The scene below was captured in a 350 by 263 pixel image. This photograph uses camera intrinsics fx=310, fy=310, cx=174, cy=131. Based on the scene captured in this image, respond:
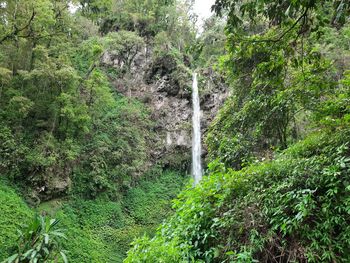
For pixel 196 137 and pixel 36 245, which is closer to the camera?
pixel 36 245

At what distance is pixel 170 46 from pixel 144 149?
839 centimetres

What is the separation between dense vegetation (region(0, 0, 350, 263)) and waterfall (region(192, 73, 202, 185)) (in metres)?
0.51

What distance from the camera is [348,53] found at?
12.7 m

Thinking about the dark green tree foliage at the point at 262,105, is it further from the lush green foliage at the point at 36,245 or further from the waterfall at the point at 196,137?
the waterfall at the point at 196,137

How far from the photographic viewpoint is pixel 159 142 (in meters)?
17.8

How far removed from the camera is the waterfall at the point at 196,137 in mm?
17062

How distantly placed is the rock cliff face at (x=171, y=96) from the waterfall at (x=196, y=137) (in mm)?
250

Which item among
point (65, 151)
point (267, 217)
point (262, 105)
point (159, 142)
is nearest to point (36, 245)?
point (65, 151)

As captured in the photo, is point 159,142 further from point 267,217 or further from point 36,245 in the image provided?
point 267,217

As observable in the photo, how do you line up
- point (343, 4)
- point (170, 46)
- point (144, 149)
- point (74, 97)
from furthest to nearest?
point (170, 46) < point (144, 149) < point (74, 97) < point (343, 4)

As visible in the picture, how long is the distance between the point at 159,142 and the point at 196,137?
221cm

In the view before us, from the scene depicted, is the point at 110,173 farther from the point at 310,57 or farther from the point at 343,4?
the point at 343,4

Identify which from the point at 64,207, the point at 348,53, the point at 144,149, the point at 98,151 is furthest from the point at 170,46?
the point at 64,207

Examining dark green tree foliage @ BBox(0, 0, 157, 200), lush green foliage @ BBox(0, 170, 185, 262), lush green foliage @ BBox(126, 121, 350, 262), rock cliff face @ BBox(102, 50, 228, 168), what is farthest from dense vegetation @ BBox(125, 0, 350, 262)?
rock cliff face @ BBox(102, 50, 228, 168)
